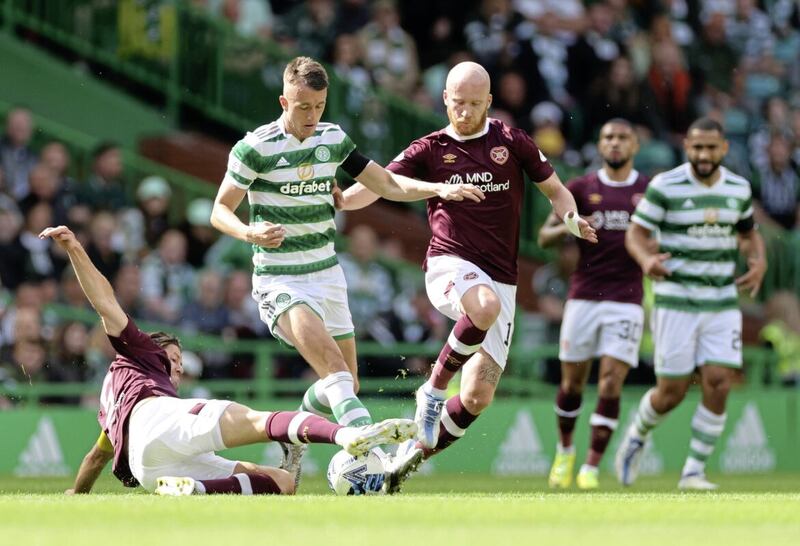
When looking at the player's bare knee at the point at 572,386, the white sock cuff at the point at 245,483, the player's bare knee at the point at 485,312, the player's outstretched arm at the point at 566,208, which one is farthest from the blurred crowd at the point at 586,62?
the white sock cuff at the point at 245,483

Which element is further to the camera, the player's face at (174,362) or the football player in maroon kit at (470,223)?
the football player in maroon kit at (470,223)

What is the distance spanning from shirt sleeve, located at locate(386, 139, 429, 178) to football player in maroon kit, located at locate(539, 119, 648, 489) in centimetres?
Result: 227

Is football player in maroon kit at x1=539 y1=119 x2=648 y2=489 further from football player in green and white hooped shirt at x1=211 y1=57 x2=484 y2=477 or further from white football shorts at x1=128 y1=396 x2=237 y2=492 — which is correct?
white football shorts at x1=128 y1=396 x2=237 y2=492

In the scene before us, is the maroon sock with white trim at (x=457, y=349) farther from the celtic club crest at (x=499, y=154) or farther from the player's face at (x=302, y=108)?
the player's face at (x=302, y=108)

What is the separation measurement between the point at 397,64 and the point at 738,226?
25.6 ft

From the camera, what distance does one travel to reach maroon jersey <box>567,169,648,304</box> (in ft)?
44.9

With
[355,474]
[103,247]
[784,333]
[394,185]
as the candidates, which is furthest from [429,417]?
[784,333]

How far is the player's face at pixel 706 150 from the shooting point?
43.3 ft

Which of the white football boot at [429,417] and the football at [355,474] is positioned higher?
the white football boot at [429,417]

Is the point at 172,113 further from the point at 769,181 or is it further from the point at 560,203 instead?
the point at 560,203

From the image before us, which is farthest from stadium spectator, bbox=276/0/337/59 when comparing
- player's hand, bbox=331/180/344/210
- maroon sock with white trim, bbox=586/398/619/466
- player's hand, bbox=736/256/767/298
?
player's hand, bbox=331/180/344/210

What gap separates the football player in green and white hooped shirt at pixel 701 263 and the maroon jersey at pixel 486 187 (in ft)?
6.61

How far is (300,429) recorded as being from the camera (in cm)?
948

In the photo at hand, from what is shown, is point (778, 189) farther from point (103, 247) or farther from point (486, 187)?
point (486, 187)
